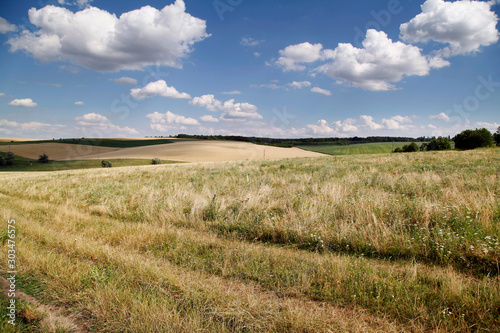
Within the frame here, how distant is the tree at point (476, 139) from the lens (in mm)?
63219

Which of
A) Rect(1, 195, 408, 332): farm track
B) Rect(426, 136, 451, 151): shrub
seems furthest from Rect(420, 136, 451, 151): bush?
Rect(1, 195, 408, 332): farm track

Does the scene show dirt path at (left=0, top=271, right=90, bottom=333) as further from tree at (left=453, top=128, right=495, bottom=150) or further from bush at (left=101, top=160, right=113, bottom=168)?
tree at (left=453, top=128, right=495, bottom=150)

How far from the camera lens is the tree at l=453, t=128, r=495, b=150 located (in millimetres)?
63219

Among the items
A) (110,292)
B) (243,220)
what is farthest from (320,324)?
(243,220)

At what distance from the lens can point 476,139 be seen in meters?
63.9

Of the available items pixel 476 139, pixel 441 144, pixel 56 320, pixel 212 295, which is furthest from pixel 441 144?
pixel 56 320

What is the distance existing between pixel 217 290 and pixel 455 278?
3.70 metres

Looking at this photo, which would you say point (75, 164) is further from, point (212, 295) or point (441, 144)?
point (441, 144)

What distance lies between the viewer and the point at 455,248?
443 cm

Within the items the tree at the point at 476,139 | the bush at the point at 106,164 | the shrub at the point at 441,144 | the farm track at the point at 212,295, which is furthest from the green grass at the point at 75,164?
the shrub at the point at 441,144

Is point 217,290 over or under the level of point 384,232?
under

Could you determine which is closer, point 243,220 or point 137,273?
point 137,273

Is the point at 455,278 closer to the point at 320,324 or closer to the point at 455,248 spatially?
the point at 455,248

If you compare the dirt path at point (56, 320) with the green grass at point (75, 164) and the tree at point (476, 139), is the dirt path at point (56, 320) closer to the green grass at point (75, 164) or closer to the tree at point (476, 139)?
the green grass at point (75, 164)
